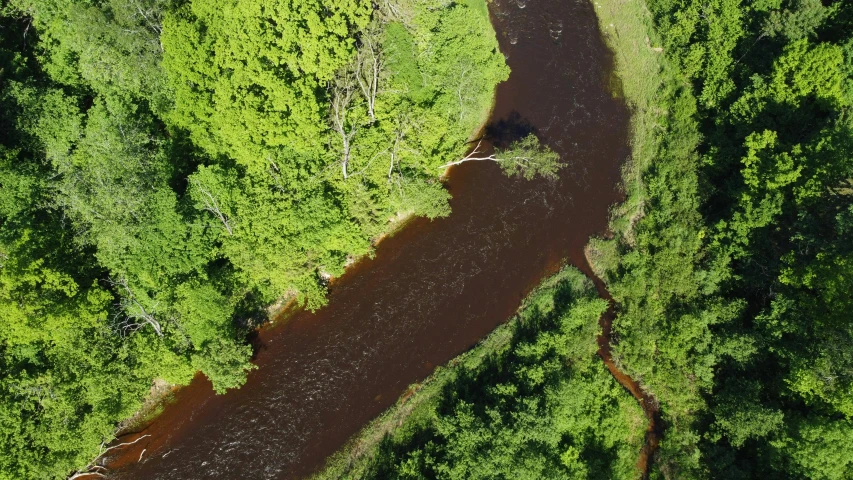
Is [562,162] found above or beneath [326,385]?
above

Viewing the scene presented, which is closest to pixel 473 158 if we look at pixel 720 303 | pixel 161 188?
pixel 720 303

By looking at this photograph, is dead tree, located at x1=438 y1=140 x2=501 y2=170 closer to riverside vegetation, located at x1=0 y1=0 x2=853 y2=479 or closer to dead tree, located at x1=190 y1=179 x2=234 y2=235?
riverside vegetation, located at x1=0 y1=0 x2=853 y2=479

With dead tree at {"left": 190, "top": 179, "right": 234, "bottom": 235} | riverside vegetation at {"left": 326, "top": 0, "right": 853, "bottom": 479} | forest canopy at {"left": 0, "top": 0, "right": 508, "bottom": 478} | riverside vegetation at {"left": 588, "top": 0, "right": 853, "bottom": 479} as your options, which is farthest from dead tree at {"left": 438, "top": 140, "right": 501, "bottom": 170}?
dead tree at {"left": 190, "top": 179, "right": 234, "bottom": 235}

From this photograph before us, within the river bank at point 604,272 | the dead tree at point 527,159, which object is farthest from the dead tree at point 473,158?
the river bank at point 604,272

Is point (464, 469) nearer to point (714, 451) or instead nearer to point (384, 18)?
point (714, 451)

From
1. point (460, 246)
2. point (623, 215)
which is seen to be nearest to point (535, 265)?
point (460, 246)

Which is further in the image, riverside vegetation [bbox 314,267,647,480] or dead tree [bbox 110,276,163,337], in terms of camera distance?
dead tree [bbox 110,276,163,337]
